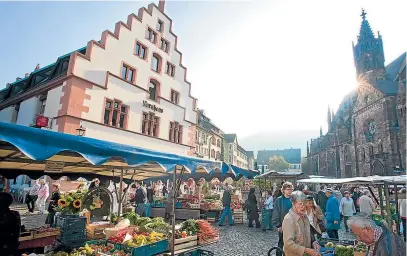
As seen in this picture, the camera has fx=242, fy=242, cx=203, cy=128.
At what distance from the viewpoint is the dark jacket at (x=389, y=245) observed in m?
2.72

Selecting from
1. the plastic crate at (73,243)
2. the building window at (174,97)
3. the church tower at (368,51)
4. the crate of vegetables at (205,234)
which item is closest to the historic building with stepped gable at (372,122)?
the church tower at (368,51)

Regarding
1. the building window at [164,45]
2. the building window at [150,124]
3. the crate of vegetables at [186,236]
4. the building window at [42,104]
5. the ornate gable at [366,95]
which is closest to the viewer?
the crate of vegetables at [186,236]

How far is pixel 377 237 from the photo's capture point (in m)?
2.92

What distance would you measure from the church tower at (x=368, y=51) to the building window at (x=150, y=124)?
1720 inches

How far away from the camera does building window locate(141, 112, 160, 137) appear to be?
68.8ft

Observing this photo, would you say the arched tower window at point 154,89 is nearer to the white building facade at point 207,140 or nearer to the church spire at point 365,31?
the white building facade at point 207,140

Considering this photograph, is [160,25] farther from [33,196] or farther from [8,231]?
[8,231]

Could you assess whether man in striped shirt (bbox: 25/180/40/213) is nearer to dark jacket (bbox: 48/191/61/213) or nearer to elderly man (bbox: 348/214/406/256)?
dark jacket (bbox: 48/191/61/213)

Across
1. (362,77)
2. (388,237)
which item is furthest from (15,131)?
(362,77)

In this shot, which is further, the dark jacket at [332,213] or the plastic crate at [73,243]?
the dark jacket at [332,213]

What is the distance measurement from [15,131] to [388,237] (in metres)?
4.81

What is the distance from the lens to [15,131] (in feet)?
10.5

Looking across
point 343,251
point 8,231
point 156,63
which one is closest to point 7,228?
point 8,231

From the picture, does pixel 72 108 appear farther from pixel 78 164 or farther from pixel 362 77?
pixel 362 77
